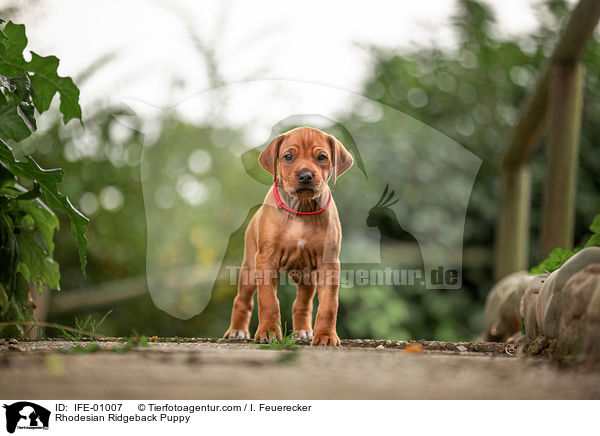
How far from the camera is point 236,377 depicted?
1.85 metres

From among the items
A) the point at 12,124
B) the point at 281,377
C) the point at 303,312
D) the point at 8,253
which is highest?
the point at 12,124

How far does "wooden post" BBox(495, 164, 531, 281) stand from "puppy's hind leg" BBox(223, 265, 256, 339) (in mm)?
3770

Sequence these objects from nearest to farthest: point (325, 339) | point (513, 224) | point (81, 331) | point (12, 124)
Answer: point (325, 339) → point (12, 124) → point (81, 331) → point (513, 224)

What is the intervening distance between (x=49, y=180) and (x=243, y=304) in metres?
1.12

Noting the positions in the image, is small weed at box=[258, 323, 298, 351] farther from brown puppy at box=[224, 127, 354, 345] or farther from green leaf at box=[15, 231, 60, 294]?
green leaf at box=[15, 231, 60, 294]

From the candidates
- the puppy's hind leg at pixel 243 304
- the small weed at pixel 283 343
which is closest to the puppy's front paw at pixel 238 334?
the puppy's hind leg at pixel 243 304

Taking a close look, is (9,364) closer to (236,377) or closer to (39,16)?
(236,377)

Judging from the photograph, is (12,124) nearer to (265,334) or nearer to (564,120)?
(265,334)

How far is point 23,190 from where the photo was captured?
325 centimetres

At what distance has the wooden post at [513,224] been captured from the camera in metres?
5.93

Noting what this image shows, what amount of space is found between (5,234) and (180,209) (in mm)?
942

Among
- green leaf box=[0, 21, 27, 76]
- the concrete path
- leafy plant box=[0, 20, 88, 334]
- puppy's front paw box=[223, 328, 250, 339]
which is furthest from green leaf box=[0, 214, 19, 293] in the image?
puppy's front paw box=[223, 328, 250, 339]
